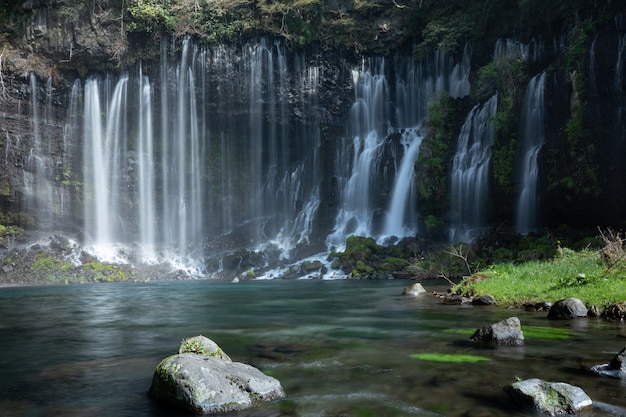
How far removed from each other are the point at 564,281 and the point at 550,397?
823 cm

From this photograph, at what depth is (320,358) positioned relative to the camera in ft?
24.6

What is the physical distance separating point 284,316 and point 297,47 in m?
32.5

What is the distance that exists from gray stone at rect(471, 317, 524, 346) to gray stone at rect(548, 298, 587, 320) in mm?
2759

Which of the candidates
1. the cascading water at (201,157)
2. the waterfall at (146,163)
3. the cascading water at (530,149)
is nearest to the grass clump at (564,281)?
the cascading water at (530,149)

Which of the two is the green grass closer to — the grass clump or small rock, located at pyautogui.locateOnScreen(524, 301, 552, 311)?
the grass clump

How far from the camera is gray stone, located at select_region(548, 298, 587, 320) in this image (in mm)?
9977

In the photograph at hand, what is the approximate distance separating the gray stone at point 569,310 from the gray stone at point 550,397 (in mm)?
5608

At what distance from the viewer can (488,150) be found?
102ft

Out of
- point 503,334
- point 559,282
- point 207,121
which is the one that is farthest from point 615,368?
point 207,121

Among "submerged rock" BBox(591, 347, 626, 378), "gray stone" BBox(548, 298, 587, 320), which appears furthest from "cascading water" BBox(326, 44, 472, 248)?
"submerged rock" BBox(591, 347, 626, 378)

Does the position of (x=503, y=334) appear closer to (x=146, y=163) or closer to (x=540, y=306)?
(x=540, y=306)

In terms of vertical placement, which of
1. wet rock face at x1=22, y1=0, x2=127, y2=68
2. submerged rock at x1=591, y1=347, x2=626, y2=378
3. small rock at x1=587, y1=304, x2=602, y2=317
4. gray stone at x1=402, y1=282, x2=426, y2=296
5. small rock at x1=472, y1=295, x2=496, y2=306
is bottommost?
gray stone at x1=402, y1=282, x2=426, y2=296

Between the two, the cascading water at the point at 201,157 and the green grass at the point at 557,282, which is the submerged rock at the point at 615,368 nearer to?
the green grass at the point at 557,282

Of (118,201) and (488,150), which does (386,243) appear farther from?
(118,201)
